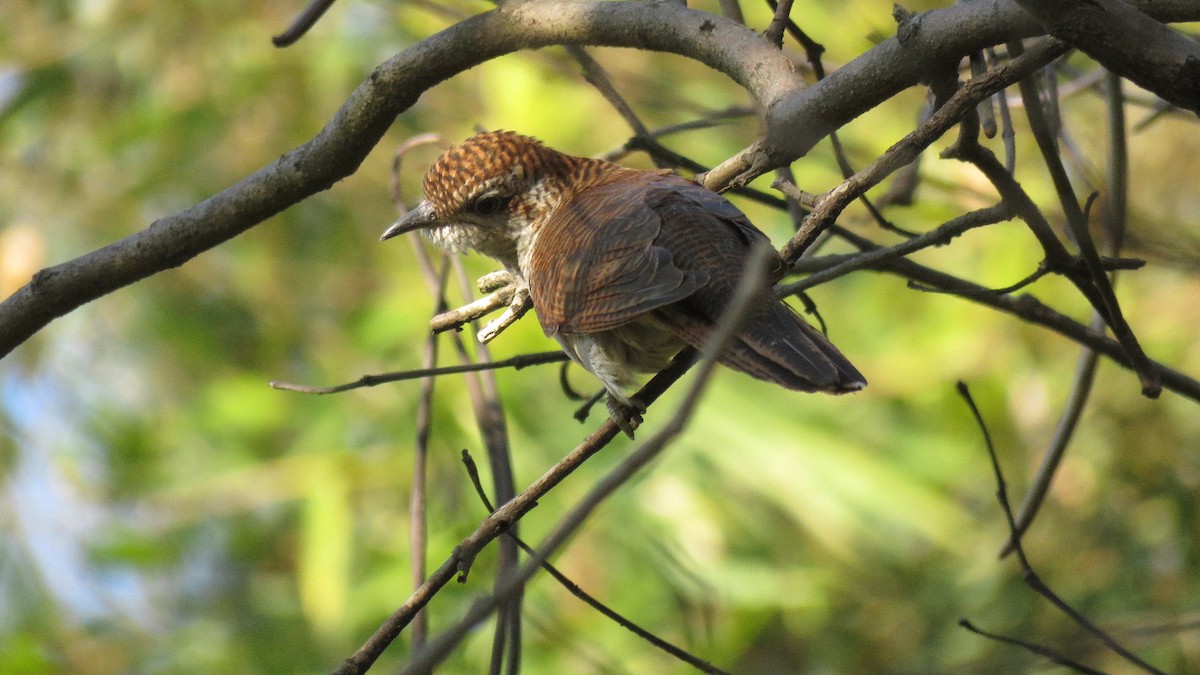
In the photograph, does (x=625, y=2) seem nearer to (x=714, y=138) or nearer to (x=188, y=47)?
(x=714, y=138)

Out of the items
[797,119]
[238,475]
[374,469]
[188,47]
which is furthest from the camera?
[188,47]

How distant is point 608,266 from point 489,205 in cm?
79

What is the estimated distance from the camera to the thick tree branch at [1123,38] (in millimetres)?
1607

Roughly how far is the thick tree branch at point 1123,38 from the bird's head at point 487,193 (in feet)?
6.16

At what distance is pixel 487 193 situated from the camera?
10.9 feet

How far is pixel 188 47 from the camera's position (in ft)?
24.0

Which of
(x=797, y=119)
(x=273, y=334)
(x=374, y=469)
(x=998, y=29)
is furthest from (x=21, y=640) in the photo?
(x=998, y=29)

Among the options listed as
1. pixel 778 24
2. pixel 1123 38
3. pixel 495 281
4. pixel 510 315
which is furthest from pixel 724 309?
pixel 1123 38

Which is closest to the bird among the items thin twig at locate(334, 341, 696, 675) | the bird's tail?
the bird's tail

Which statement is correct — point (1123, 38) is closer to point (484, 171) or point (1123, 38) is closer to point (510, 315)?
point (510, 315)

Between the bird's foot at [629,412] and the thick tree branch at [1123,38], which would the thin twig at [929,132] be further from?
the bird's foot at [629,412]

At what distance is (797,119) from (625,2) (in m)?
0.57

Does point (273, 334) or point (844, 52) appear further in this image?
point (273, 334)

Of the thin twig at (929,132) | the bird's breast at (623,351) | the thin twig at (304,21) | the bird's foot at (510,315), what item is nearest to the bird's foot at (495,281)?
the bird's foot at (510,315)
